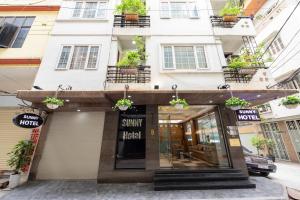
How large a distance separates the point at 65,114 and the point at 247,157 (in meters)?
9.83

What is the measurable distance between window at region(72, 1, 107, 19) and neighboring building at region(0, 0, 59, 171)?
126 cm

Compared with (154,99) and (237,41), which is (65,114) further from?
(237,41)

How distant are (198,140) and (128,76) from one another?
273 inches

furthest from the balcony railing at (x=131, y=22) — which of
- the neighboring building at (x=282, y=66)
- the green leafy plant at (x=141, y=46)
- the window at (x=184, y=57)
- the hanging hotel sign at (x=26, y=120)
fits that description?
the neighboring building at (x=282, y=66)

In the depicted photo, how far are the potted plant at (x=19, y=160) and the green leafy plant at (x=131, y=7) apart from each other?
771 cm

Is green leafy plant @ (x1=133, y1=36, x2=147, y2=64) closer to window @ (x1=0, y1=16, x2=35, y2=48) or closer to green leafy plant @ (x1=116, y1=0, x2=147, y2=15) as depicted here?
green leafy plant @ (x1=116, y1=0, x2=147, y2=15)

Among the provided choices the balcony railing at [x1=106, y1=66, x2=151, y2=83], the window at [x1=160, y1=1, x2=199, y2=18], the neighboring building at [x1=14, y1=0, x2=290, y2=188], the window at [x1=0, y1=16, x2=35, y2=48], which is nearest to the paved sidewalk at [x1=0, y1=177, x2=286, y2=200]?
the neighboring building at [x1=14, y1=0, x2=290, y2=188]

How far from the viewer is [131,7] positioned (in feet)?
25.0

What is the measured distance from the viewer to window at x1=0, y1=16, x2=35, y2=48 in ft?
24.9

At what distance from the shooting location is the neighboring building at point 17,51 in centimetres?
728

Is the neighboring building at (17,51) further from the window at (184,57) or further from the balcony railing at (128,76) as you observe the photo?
the window at (184,57)

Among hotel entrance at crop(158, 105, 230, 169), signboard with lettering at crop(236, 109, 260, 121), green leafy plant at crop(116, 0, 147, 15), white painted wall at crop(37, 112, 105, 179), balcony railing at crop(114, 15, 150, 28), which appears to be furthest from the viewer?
balcony railing at crop(114, 15, 150, 28)

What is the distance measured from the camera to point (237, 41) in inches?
317

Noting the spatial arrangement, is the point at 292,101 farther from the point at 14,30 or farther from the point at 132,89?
the point at 14,30
